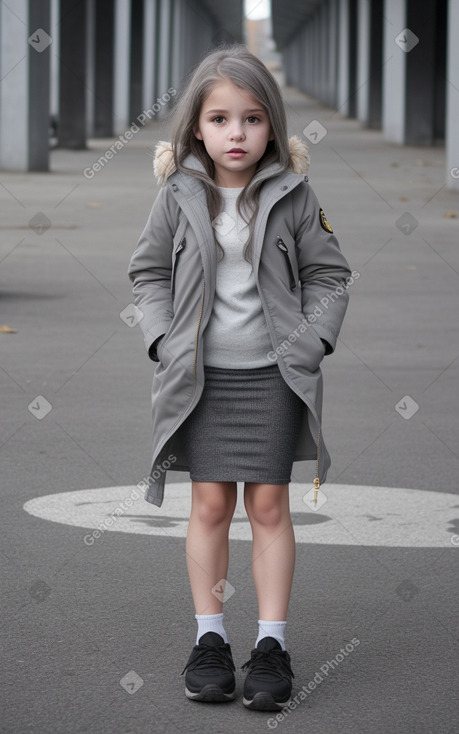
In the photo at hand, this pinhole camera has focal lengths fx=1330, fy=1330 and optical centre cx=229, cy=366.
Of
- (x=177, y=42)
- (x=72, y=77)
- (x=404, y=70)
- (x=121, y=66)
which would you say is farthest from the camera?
(x=177, y=42)

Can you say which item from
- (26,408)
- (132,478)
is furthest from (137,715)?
(26,408)

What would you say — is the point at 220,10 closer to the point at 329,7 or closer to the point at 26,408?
the point at 329,7

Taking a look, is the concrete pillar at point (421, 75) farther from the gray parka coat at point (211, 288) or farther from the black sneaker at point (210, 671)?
the black sneaker at point (210, 671)

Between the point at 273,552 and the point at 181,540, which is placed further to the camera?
the point at 181,540

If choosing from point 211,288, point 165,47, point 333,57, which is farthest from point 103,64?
point 211,288

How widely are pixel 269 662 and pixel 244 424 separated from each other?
0.63 m

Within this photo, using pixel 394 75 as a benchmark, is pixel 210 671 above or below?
above

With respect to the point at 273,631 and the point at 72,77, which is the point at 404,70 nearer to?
the point at 72,77

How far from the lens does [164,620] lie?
4059 millimetres

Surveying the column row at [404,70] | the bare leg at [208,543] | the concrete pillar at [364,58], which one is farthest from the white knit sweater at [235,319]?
the concrete pillar at [364,58]

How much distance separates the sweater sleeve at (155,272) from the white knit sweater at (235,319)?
142 mm

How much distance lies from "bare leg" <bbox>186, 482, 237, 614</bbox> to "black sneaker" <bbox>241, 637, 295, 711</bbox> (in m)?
0.18

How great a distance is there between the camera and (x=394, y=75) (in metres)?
36.8

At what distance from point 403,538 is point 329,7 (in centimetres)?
6666
